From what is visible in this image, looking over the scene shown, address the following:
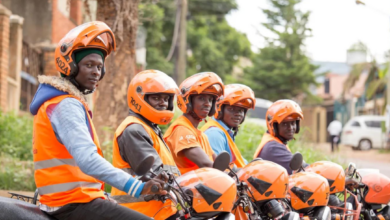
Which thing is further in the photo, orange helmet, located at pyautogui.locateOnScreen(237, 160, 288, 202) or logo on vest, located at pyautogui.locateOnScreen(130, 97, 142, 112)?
orange helmet, located at pyautogui.locateOnScreen(237, 160, 288, 202)

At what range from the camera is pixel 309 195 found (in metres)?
5.56

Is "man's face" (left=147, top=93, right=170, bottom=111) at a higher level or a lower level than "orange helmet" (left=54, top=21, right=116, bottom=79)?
lower

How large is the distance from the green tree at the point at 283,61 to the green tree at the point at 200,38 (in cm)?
316

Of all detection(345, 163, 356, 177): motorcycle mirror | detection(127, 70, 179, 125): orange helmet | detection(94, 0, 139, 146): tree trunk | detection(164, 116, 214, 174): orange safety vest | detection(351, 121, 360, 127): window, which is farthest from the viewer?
detection(351, 121, 360, 127): window

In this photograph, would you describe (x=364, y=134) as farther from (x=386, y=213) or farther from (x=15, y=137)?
(x=386, y=213)

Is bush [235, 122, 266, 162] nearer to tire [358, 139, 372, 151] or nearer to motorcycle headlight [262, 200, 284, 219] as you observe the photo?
motorcycle headlight [262, 200, 284, 219]

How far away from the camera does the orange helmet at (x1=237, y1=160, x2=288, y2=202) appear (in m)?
4.84

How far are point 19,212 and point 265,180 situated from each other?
2.19 m

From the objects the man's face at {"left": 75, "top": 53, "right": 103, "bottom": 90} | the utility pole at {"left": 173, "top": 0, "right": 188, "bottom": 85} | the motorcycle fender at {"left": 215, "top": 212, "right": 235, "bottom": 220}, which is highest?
the utility pole at {"left": 173, "top": 0, "right": 188, "bottom": 85}

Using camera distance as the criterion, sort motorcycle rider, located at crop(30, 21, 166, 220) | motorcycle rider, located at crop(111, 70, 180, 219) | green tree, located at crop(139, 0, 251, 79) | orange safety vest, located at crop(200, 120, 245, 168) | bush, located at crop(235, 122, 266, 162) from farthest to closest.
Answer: green tree, located at crop(139, 0, 251, 79)
bush, located at crop(235, 122, 266, 162)
orange safety vest, located at crop(200, 120, 245, 168)
motorcycle rider, located at crop(111, 70, 180, 219)
motorcycle rider, located at crop(30, 21, 166, 220)

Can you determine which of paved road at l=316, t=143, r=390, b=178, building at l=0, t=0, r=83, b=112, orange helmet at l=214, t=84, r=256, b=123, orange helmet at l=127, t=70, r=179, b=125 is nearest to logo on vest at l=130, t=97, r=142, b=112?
orange helmet at l=127, t=70, r=179, b=125

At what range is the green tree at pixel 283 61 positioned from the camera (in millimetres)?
39719

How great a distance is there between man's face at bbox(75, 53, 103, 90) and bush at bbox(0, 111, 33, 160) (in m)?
7.34

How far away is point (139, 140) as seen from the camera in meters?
4.14
